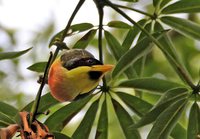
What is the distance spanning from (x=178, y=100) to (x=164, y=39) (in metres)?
0.16

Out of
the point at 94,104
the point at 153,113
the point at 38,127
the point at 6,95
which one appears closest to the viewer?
the point at 38,127

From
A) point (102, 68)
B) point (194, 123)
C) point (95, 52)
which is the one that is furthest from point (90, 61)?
point (95, 52)

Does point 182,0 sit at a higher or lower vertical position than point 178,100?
higher

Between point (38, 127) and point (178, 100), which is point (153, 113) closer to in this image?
point (178, 100)

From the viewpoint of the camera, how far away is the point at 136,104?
108cm

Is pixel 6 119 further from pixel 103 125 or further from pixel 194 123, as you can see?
pixel 194 123

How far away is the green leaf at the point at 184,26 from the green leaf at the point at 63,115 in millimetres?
230

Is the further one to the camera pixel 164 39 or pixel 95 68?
pixel 164 39

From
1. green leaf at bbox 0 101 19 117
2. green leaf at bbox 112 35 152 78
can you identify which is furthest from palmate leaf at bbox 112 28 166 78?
green leaf at bbox 0 101 19 117

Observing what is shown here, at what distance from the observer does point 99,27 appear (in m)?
1.05

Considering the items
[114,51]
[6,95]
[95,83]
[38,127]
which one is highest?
[6,95]

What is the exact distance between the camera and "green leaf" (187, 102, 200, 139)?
3.40 ft

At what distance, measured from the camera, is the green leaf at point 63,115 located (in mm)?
1058

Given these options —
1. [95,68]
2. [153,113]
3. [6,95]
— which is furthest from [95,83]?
[6,95]
